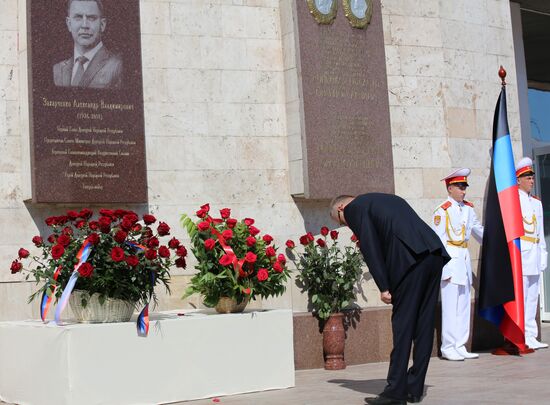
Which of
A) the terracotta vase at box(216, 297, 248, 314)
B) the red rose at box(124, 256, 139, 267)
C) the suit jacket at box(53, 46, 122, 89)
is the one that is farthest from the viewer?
the suit jacket at box(53, 46, 122, 89)

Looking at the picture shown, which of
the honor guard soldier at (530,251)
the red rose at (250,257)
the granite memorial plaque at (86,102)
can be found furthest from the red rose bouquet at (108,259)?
the honor guard soldier at (530,251)

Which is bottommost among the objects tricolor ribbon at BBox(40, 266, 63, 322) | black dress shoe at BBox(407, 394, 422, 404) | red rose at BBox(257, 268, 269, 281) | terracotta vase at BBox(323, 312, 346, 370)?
black dress shoe at BBox(407, 394, 422, 404)

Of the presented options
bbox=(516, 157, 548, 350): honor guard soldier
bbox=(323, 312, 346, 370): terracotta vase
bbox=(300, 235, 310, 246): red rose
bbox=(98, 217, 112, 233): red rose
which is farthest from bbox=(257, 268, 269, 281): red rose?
bbox=(516, 157, 548, 350): honor guard soldier

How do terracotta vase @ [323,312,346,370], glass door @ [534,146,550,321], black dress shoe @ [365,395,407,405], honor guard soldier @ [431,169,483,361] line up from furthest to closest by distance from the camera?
glass door @ [534,146,550,321], honor guard soldier @ [431,169,483,361], terracotta vase @ [323,312,346,370], black dress shoe @ [365,395,407,405]

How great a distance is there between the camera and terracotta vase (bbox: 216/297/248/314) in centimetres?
764

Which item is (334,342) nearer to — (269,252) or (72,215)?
(269,252)

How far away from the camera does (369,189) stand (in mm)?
9758

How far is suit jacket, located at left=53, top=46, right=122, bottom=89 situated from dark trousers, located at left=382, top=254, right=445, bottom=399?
326 cm

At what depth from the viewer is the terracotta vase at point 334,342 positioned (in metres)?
9.04

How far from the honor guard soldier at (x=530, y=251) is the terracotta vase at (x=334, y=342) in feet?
7.02

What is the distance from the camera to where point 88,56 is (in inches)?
336

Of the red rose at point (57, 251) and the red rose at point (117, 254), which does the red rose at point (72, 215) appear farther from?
the red rose at point (117, 254)

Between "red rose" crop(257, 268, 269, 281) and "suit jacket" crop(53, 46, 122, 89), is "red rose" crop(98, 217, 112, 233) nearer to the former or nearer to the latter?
"red rose" crop(257, 268, 269, 281)

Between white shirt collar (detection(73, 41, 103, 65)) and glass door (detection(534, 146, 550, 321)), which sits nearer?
white shirt collar (detection(73, 41, 103, 65))
